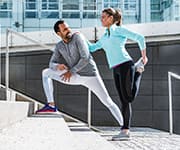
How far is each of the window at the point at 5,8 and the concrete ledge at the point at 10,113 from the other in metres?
2.93

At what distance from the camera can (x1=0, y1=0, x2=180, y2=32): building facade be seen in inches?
242

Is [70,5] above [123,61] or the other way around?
above

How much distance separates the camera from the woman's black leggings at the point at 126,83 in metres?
3.61

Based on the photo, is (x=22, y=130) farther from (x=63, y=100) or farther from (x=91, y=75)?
(x=63, y=100)

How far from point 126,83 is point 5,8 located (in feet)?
10.4

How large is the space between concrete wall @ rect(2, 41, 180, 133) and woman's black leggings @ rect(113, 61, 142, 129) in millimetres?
3262

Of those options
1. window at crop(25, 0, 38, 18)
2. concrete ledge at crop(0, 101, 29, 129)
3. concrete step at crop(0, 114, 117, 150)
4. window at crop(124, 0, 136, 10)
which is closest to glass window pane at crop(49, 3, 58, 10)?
window at crop(25, 0, 38, 18)

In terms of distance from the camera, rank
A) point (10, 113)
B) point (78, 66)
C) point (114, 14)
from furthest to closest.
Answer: point (78, 66) < point (114, 14) < point (10, 113)

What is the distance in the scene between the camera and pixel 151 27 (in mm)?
6777

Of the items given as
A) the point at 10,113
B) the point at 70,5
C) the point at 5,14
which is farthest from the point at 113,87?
the point at 10,113

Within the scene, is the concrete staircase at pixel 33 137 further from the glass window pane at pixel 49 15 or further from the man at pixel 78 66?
the glass window pane at pixel 49 15

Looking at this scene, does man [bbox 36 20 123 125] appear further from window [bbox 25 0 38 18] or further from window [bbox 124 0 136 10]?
window [bbox 124 0 136 10]

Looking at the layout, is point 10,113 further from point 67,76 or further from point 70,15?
point 70,15

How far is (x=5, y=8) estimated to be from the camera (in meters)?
6.20
